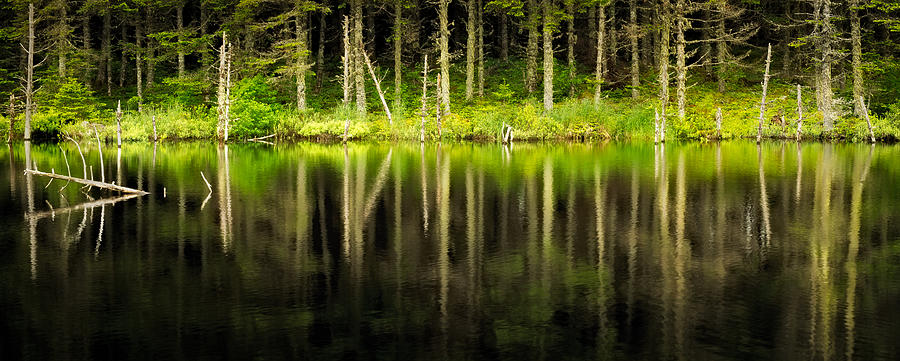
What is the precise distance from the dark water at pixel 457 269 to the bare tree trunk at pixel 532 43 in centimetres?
3229

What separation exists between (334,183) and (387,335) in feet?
59.8

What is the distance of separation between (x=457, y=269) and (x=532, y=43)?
50.5m

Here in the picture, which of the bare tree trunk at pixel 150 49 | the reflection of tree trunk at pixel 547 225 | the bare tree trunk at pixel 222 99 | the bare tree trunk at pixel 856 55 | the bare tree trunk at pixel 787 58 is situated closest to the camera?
the reflection of tree trunk at pixel 547 225

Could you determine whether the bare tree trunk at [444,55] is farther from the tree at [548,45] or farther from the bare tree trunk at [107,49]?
the bare tree trunk at [107,49]

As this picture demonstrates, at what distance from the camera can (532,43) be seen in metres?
63.2

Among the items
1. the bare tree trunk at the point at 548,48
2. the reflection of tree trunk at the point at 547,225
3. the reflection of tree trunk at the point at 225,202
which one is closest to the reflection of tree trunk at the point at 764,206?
the reflection of tree trunk at the point at 547,225

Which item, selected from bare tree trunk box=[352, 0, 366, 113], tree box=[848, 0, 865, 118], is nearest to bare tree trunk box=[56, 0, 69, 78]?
bare tree trunk box=[352, 0, 366, 113]

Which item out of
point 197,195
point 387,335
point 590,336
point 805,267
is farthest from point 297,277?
point 197,195

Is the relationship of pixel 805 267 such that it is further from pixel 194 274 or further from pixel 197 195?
pixel 197 195

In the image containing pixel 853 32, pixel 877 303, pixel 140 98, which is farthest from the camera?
pixel 140 98

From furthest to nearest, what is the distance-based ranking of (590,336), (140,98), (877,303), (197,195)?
1. (140,98)
2. (197,195)
3. (877,303)
4. (590,336)

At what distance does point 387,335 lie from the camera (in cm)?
1059

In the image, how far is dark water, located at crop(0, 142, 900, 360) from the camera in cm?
1034

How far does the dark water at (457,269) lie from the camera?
10336 millimetres
